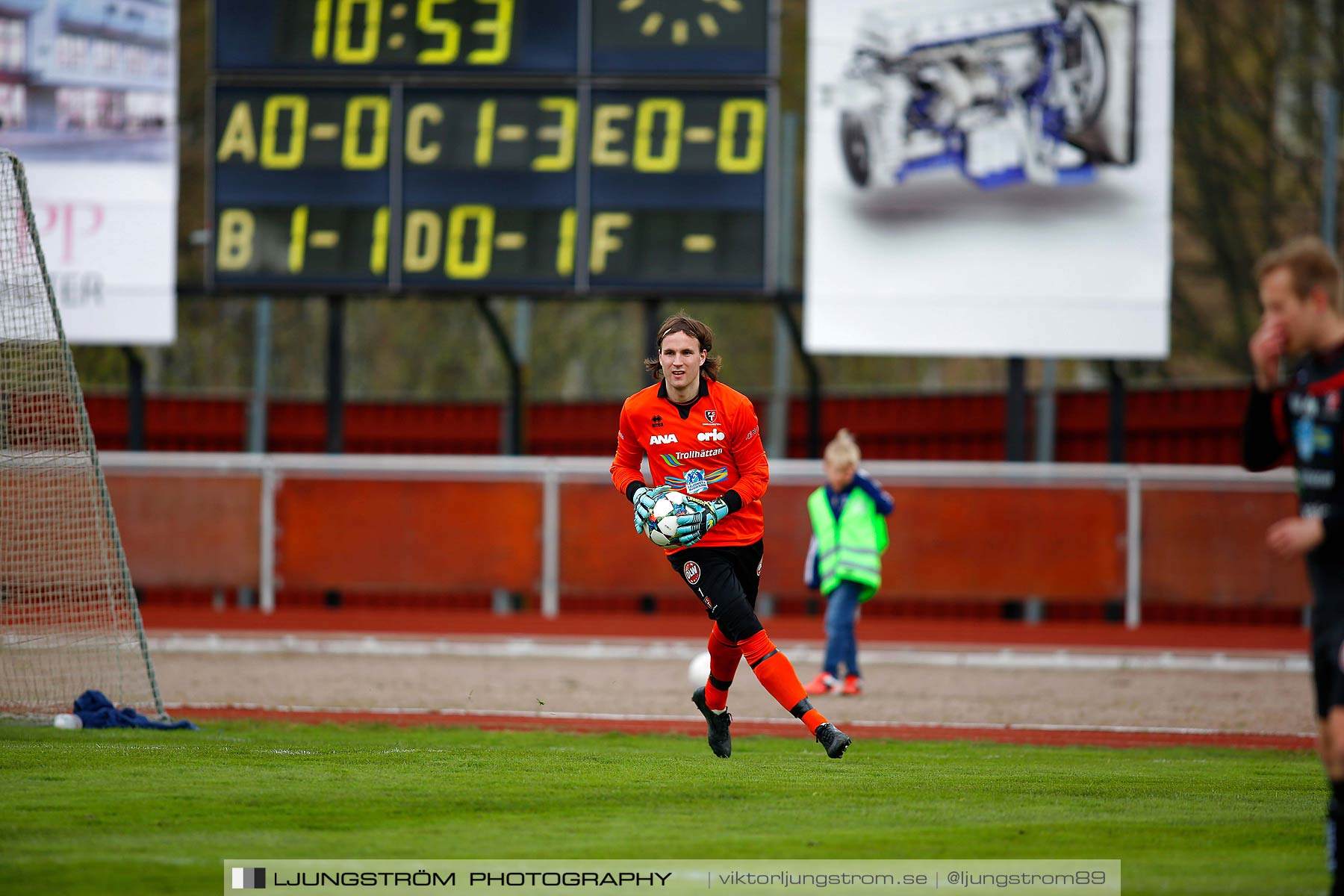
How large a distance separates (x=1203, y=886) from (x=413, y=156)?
12647 mm

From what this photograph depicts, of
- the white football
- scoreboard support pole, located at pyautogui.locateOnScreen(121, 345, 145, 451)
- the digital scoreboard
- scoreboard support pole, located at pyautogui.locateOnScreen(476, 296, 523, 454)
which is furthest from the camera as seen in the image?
scoreboard support pole, located at pyautogui.locateOnScreen(476, 296, 523, 454)

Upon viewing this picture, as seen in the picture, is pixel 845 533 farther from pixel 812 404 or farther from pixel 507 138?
pixel 812 404

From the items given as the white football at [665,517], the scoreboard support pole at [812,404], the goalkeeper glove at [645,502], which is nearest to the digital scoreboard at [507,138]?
the scoreboard support pole at [812,404]

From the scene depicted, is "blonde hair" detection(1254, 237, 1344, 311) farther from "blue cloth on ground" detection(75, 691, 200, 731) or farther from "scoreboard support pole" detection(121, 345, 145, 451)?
"scoreboard support pole" detection(121, 345, 145, 451)

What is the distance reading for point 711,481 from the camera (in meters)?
7.00

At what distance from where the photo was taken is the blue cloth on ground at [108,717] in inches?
348

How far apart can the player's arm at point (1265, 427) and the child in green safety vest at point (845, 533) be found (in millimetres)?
6014

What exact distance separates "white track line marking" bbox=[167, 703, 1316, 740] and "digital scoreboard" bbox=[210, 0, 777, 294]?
6.14 meters

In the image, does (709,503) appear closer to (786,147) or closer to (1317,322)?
(1317,322)

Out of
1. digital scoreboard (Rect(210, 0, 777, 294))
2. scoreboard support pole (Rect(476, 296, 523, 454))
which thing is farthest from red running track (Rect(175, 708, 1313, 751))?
scoreboard support pole (Rect(476, 296, 523, 454))

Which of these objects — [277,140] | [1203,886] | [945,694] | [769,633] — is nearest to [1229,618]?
[769,633]

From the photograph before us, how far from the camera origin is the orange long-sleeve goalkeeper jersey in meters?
6.98

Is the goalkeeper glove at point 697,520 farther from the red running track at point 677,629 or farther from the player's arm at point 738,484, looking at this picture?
the red running track at point 677,629

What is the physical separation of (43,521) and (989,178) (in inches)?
405
